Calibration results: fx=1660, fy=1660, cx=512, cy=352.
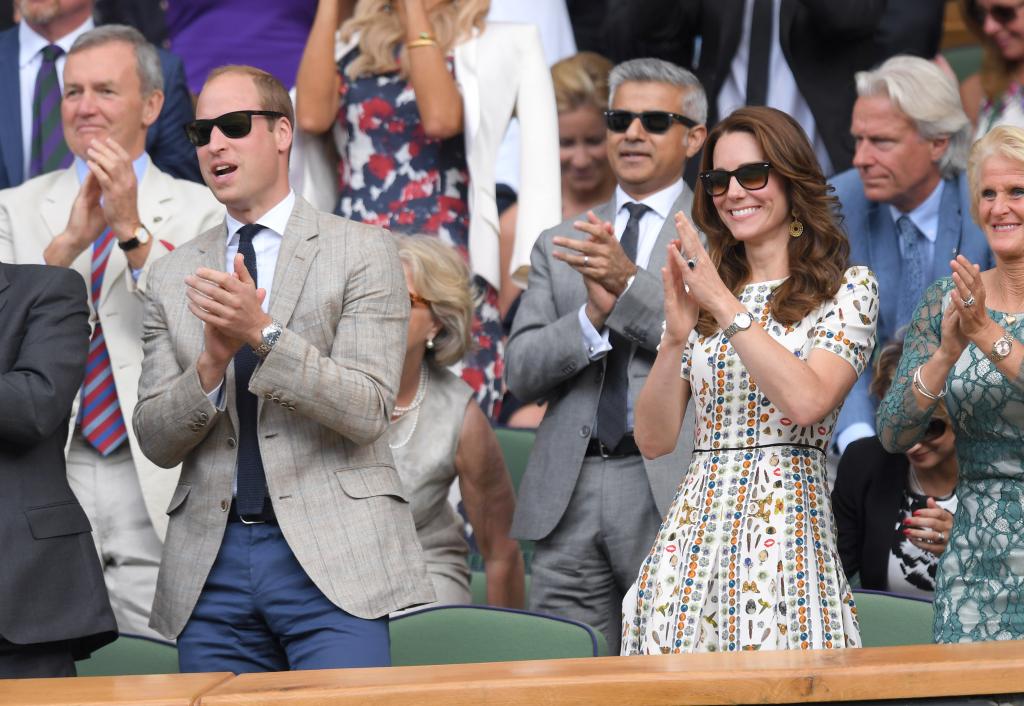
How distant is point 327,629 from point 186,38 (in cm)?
325

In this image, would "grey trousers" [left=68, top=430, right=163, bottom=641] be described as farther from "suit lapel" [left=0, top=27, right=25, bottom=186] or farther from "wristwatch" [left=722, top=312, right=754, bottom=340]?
"wristwatch" [left=722, top=312, right=754, bottom=340]

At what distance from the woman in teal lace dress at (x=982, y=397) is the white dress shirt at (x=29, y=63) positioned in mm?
3167

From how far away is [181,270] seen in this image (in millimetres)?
3791

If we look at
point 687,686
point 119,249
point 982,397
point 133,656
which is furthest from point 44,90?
point 687,686

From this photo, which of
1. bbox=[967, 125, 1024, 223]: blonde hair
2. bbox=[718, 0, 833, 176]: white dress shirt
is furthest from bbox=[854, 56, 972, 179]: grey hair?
bbox=[967, 125, 1024, 223]: blonde hair

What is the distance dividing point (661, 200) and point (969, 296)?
1456mm

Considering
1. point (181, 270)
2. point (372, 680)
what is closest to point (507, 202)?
point (181, 270)

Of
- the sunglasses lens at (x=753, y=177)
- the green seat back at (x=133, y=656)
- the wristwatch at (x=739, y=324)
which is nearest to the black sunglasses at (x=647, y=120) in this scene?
the sunglasses lens at (x=753, y=177)

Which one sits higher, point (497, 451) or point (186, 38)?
point (186, 38)

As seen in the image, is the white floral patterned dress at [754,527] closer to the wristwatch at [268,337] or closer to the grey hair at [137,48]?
the wristwatch at [268,337]

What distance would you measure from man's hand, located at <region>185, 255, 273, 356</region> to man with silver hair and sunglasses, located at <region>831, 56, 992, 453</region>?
249 centimetres

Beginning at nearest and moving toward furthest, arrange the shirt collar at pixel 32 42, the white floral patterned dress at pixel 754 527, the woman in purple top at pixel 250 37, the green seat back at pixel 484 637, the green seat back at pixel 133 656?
the white floral patterned dress at pixel 754 527, the green seat back at pixel 484 637, the green seat back at pixel 133 656, the shirt collar at pixel 32 42, the woman in purple top at pixel 250 37

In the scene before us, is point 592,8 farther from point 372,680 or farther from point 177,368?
point 372,680

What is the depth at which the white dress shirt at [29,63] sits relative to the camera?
5.56 meters
